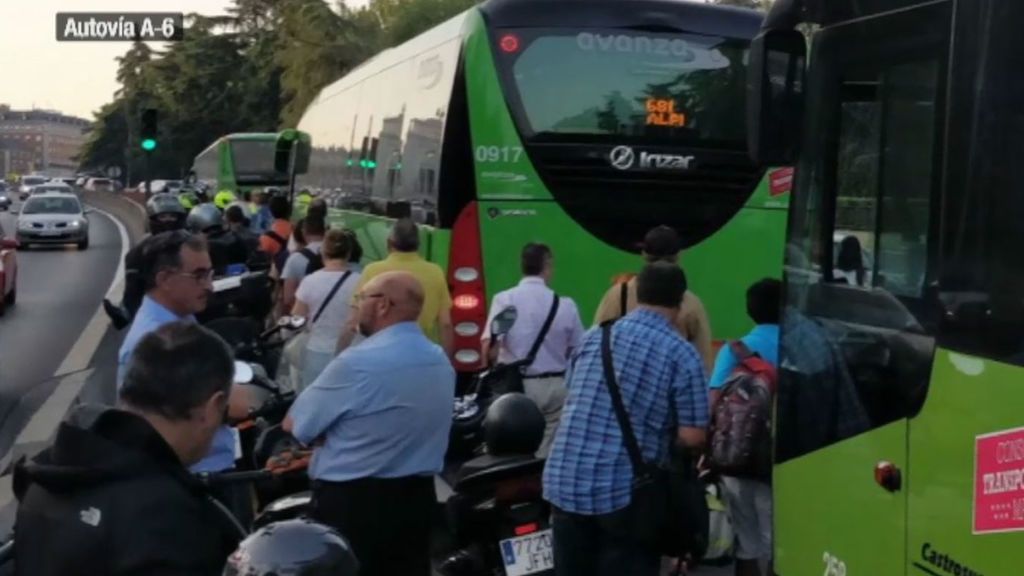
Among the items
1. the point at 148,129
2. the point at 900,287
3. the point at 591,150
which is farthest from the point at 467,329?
the point at 148,129

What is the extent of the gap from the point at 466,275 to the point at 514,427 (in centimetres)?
520

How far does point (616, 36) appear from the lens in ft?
39.7

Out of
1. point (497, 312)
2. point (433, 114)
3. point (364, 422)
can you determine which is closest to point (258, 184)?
Result: point (433, 114)

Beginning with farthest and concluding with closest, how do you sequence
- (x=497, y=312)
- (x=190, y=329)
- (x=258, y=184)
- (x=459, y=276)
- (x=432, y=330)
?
1. (x=258, y=184)
2. (x=459, y=276)
3. (x=432, y=330)
4. (x=497, y=312)
5. (x=190, y=329)

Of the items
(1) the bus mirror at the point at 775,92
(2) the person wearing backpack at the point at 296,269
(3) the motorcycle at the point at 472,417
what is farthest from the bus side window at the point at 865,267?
(2) the person wearing backpack at the point at 296,269

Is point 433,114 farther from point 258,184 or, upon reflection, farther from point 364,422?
point 258,184

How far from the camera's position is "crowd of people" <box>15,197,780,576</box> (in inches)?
118

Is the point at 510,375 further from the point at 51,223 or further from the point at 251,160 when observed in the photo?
the point at 51,223

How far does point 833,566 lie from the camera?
16.8ft

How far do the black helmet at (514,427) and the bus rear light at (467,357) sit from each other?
484 cm

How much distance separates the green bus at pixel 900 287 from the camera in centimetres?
422

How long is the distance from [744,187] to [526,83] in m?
1.91

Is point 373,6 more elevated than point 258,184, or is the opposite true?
point 373,6

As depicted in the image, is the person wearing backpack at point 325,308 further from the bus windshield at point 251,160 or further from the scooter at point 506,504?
the bus windshield at point 251,160
